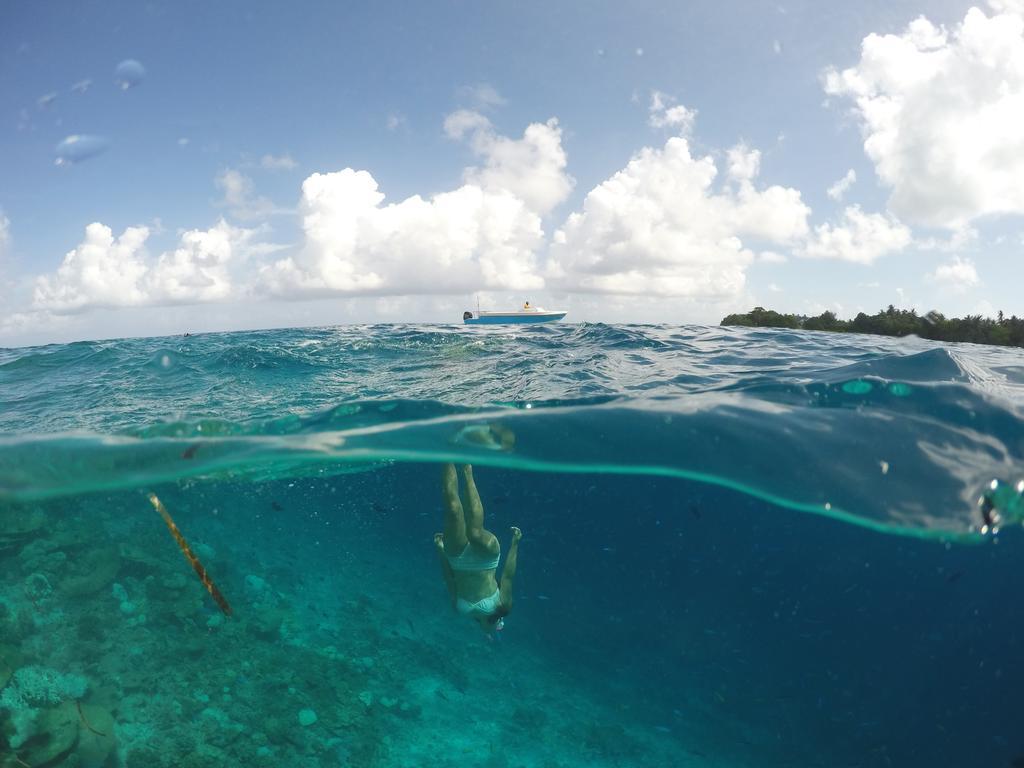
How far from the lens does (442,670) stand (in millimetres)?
10773

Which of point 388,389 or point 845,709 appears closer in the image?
point 388,389

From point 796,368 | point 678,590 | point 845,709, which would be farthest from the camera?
point 678,590

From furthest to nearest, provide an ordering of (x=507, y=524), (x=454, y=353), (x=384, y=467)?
(x=507, y=524) → (x=454, y=353) → (x=384, y=467)

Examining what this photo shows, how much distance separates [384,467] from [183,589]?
202 inches

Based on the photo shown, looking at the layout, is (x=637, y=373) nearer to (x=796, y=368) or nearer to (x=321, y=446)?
(x=796, y=368)

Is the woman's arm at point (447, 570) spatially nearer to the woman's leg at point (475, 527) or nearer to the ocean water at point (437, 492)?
the woman's leg at point (475, 527)

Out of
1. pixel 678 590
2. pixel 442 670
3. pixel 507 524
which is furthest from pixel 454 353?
pixel 678 590

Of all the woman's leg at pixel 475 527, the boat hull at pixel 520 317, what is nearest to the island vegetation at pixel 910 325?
the boat hull at pixel 520 317

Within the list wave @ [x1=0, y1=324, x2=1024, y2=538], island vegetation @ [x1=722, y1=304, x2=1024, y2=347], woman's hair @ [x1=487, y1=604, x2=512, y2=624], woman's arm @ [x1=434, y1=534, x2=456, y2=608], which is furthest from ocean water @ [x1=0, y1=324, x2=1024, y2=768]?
island vegetation @ [x1=722, y1=304, x2=1024, y2=347]

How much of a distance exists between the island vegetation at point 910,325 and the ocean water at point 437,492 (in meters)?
11.7

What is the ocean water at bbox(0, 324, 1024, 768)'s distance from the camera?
7613mm

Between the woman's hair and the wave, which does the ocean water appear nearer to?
the wave

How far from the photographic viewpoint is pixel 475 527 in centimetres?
709

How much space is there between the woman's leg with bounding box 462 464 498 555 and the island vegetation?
865 inches
